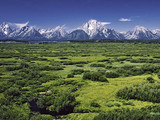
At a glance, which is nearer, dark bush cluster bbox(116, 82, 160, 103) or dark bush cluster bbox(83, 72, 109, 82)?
dark bush cluster bbox(116, 82, 160, 103)

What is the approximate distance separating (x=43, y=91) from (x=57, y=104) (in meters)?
11.3

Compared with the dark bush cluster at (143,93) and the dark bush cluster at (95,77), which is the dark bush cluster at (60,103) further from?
the dark bush cluster at (95,77)

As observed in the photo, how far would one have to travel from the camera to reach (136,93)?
32.9m

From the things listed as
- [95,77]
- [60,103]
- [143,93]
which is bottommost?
[60,103]

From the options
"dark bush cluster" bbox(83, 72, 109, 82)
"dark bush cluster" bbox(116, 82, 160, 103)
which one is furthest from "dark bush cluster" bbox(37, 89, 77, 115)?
"dark bush cluster" bbox(83, 72, 109, 82)

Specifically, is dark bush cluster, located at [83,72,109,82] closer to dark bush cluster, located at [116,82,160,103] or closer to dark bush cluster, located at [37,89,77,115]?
dark bush cluster, located at [116,82,160,103]

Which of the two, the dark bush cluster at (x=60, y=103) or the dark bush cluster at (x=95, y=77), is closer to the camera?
the dark bush cluster at (x=60, y=103)

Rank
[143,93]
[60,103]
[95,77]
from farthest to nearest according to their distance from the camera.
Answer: [95,77]
[143,93]
[60,103]

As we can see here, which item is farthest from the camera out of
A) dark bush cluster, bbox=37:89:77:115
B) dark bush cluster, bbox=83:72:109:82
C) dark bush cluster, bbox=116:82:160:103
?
dark bush cluster, bbox=83:72:109:82

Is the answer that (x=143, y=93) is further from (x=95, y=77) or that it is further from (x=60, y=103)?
(x=95, y=77)

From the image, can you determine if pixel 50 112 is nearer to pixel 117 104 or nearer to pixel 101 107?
pixel 101 107

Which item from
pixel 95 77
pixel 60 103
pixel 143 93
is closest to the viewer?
pixel 60 103

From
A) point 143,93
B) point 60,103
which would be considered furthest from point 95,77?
point 60,103

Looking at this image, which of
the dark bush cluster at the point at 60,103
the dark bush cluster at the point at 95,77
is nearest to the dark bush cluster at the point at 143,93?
the dark bush cluster at the point at 60,103
